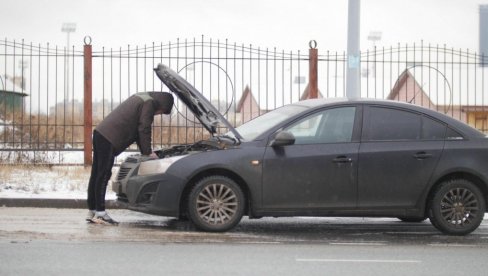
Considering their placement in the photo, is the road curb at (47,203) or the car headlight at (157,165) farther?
the road curb at (47,203)

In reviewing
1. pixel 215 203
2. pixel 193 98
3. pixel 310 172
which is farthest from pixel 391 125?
pixel 193 98

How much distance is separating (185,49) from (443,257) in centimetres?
A: 980

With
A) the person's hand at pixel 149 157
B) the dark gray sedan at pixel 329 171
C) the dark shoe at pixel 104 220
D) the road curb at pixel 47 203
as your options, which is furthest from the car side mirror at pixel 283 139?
the road curb at pixel 47 203

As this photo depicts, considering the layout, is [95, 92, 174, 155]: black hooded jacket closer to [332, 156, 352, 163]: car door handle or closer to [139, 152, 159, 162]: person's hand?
[139, 152, 159, 162]: person's hand

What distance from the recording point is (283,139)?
9.30m

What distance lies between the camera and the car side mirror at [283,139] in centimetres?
931

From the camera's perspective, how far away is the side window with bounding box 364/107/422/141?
971cm

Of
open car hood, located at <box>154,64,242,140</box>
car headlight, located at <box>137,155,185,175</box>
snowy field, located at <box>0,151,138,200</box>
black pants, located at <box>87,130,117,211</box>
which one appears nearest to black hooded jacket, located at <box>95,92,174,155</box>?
black pants, located at <box>87,130,117,211</box>

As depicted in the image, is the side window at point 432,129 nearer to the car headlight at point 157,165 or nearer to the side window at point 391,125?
the side window at point 391,125

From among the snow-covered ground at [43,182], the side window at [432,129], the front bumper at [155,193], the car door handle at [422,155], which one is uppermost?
the side window at [432,129]

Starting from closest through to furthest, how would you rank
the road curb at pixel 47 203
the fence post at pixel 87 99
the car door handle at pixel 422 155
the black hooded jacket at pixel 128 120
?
1. the car door handle at pixel 422 155
2. the black hooded jacket at pixel 128 120
3. the road curb at pixel 47 203
4. the fence post at pixel 87 99

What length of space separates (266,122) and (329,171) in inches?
41.3

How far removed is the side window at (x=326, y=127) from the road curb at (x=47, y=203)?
373cm

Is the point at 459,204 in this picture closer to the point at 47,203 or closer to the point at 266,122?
the point at 266,122
